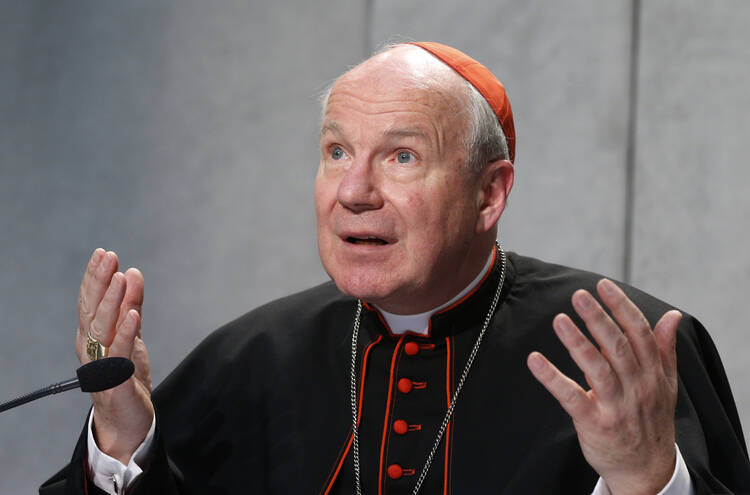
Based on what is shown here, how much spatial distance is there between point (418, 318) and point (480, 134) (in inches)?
18.0

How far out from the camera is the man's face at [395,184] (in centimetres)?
189

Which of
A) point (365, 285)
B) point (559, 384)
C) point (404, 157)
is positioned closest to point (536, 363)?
point (559, 384)

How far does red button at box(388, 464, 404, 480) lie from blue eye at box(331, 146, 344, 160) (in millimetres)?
688

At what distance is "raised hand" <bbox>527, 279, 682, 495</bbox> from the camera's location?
147 centimetres

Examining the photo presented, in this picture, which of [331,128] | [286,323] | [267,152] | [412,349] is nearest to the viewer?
[331,128]

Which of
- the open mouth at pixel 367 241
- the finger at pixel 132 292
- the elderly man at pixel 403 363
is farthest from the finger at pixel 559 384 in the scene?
the finger at pixel 132 292

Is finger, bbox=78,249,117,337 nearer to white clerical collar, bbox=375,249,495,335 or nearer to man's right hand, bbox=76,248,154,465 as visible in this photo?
man's right hand, bbox=76,248,154,465

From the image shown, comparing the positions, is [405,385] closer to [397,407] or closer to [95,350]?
[397,407]

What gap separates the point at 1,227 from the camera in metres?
3.30

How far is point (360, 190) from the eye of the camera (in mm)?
1866

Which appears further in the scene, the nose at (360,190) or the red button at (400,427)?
the red button at (400,427)

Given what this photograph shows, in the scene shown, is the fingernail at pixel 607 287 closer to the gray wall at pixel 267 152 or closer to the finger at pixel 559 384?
the finger at pixel 559 384

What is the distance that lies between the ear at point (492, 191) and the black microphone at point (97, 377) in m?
0.82

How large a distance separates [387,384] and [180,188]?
5.40 ft
